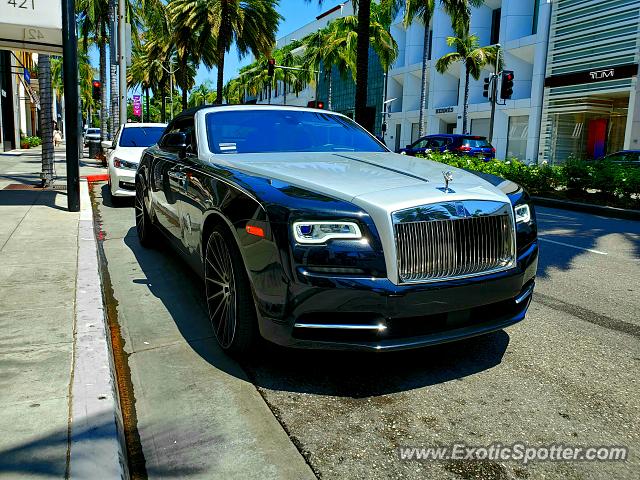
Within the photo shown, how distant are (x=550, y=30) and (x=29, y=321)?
123 ft

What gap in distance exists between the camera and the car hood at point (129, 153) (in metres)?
11.5

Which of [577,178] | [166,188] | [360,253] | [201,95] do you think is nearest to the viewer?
[360,253]

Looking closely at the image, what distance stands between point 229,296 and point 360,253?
3.69ft

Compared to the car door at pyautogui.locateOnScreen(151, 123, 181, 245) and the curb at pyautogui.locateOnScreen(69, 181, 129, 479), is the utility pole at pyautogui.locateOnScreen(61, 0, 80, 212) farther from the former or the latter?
the curb at pyautogui.locateOnScreen(69, 181, 129, 479)

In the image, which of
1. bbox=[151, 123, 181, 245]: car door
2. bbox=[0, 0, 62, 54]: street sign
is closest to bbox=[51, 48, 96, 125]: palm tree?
bbox=[0, 0, 62, 54]: street sign

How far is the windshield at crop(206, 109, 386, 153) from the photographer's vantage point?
496cm

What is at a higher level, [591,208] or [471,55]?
[471,55]

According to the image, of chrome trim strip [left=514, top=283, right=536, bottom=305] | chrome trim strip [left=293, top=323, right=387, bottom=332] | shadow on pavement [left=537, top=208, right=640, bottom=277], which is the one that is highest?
chrome trim strip [left=514, top=283, right=536, bottom=305]

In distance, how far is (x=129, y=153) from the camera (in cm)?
1169

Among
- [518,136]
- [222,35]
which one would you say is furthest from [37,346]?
[518,136]

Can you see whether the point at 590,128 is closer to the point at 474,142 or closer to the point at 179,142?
the point at 474,142

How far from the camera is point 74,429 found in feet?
9.20

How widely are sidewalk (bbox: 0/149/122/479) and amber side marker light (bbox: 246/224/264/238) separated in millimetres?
1323

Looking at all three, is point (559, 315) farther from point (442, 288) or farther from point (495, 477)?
point (495, 477)
